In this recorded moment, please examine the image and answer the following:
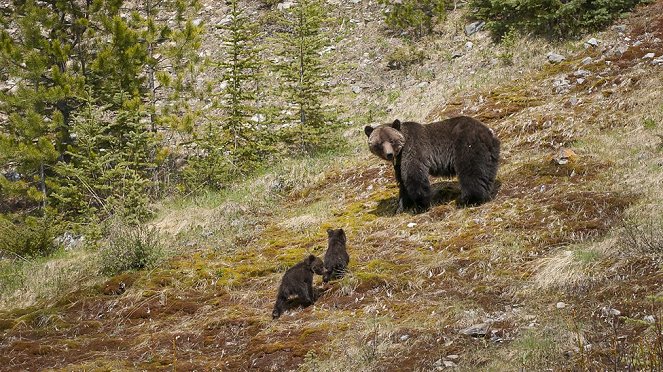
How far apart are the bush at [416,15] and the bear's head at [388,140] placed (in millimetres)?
11181

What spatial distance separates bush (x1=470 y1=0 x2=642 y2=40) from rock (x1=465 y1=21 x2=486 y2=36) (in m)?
1.26

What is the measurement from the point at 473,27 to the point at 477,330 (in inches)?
591

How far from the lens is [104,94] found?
65.0ft

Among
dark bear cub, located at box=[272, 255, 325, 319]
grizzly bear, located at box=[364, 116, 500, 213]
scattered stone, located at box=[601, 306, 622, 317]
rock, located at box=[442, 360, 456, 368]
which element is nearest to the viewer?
rock, located at box=[442, 360, 456, 368]

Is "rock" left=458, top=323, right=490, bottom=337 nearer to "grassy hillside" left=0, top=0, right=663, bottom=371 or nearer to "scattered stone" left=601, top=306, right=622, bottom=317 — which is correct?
"grassy hillside" left=0, top=0, right=663, bottom=371

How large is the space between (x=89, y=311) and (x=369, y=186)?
5598 mm

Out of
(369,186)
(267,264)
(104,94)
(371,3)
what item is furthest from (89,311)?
(371,3)

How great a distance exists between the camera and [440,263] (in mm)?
8664

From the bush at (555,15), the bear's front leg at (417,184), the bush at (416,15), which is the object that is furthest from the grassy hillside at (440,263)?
the bush at (416,15)

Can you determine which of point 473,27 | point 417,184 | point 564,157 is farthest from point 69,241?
point 473,27

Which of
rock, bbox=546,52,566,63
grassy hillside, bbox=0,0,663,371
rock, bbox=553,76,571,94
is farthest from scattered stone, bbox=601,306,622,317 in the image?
rock, bbox=546,52,566,63

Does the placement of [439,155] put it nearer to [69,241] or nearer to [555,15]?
[555,15]

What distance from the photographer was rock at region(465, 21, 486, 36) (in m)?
19.8

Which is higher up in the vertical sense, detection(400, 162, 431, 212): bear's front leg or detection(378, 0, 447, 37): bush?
detection(378, 0, 447, 37): bush
